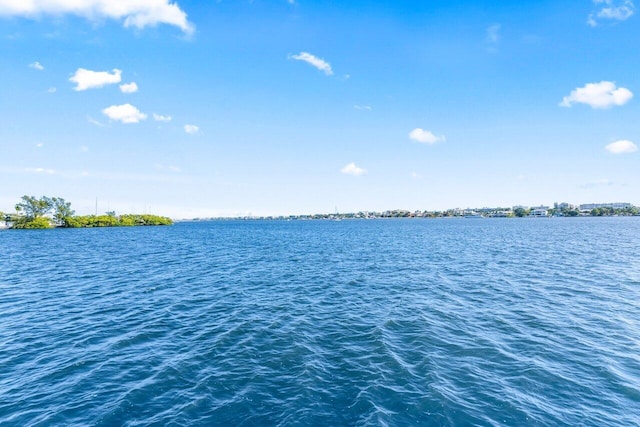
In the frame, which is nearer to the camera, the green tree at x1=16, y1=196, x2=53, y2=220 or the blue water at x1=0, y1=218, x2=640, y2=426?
the blue water at x1=0, y1=218, x2=640, y2=426

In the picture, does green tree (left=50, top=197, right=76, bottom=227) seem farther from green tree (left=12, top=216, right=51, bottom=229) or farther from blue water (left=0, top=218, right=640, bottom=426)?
blue water (left=0, top=218, right=640, bottom=426)

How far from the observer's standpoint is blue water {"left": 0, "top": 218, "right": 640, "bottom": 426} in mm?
12812

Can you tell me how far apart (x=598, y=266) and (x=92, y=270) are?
75.2 metres

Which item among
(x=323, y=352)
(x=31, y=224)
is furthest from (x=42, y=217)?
(x=323, y=352)

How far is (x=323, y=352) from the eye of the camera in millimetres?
18219

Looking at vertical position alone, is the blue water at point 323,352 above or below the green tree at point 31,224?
below

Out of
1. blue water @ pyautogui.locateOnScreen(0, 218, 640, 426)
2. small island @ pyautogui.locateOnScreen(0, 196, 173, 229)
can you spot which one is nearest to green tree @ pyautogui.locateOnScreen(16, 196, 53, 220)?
small island @ pyautogui.locateOnScreen(0, 196, 173, 229)

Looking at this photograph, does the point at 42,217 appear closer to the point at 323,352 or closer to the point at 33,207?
the point at 33,207

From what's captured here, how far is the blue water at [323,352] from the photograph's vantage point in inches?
504

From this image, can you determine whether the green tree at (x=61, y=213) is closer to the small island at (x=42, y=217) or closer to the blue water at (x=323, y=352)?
the small island at (x=42, y=217)

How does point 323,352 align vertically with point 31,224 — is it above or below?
→ below

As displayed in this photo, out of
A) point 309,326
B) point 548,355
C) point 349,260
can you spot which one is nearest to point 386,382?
point 309,326

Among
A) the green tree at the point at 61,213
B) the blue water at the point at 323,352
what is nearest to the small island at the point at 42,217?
the green tree at the point at 61,213

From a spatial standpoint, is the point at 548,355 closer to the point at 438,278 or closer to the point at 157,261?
the point at 438,278
